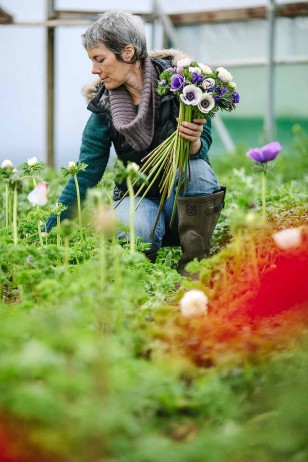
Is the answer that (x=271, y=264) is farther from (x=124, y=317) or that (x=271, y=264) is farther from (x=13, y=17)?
(x=13, y=17)

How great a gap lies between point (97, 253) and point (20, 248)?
73cm

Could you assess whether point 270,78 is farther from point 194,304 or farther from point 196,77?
point 194,304

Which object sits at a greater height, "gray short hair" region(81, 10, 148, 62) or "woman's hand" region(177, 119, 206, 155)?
"gray short hair" region(81, 10, 148, 62)

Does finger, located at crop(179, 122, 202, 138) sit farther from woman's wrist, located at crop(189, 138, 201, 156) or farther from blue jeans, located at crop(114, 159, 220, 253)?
blue jeans, located at crop(114, 159, 220, 253)

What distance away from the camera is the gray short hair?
351cm

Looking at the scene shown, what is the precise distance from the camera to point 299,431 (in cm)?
165

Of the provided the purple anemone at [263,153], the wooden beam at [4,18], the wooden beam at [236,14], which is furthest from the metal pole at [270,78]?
the purple anemone at [263,153]

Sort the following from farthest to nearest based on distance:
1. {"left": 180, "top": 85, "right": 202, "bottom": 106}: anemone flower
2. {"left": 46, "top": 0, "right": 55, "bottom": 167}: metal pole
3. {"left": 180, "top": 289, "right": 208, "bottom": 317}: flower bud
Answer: {"left": 46, "top": 0, "right": 55, "bottom": 167}: metal pole
{"left": 180, "top": 85, "right": 202, "bottom": 106}: anemone flower
{"left": 180, "top": 289, "right": 208, "bottom": 317}: flower bud

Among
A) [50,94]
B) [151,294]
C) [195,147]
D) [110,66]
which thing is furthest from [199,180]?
[50,94]

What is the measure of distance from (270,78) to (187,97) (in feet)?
14.8

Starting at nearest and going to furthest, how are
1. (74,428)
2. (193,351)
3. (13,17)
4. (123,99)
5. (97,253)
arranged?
1. (74,428)
2. (193,351)
3. (97,253)
4. (123,99)
5. (13,17)

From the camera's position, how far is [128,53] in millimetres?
3572

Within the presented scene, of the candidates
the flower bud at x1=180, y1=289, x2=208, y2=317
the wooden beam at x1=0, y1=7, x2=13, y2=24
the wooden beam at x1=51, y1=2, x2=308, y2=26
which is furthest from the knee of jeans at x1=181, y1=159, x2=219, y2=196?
the wooden beam at x1=0, y1=7, x2=13, y2=24

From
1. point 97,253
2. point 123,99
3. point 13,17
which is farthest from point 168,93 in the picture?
point 13,17
